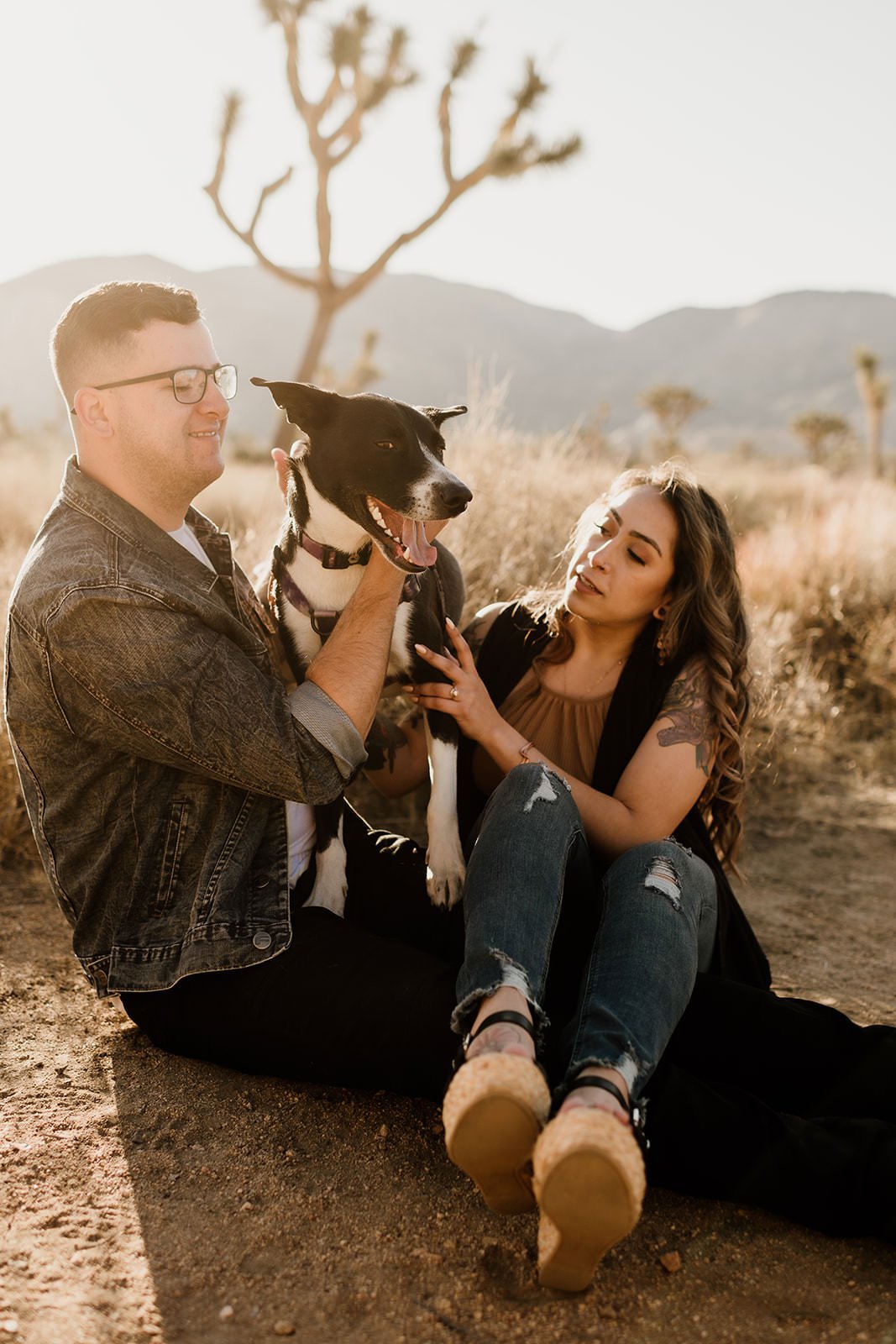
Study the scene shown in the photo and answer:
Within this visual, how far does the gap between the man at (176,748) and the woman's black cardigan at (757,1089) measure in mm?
536

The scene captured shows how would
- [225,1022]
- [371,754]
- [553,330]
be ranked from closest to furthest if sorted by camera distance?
[225,1022] → [371,754] → [553,330]

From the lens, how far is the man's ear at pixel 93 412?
239 cm

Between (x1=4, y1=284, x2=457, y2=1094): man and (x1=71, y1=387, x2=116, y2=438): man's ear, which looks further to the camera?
(x1=71, y1=387, x2=116, y2=438): man's ear

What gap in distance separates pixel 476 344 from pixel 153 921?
12414 centimetres

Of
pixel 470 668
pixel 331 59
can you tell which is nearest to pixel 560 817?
pixel 470 668

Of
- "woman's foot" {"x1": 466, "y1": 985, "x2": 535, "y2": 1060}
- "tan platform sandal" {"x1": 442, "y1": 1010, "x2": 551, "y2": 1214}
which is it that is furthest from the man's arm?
"tan platform sandal" {"x1": 442, "y1": 1010, "x2": 551, "y2": 1214}

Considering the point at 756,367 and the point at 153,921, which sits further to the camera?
the point at 756,367

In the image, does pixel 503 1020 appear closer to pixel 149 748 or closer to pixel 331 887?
pixel 149 748

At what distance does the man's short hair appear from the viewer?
2.38 m

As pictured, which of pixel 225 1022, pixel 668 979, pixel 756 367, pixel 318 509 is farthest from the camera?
pixel 756 367

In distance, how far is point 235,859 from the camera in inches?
95.0

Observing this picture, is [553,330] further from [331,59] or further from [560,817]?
[560,817]

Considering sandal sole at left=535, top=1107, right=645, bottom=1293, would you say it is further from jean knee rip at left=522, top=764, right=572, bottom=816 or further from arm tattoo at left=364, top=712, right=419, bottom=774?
arm tattoo at left=364, top=712, right=419, bottom=774

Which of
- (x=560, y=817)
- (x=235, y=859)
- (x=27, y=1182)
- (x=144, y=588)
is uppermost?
(x=144, y=588)
